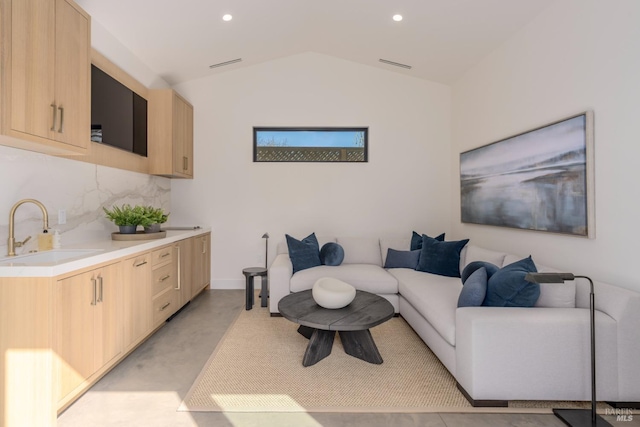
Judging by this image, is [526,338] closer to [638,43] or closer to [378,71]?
[638,43]

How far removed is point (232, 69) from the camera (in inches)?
185

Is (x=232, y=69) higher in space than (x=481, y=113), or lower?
higher

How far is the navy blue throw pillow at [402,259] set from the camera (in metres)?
3.94

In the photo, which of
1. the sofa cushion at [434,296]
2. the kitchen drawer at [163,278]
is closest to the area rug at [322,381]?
the sofa cushion at [434,296]

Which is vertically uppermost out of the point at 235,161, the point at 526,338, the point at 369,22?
the point at 369,22

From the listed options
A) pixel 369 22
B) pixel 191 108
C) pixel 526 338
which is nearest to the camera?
pixel 526 338

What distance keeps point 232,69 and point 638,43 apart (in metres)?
4.31

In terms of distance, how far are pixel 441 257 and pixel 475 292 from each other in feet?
4.73

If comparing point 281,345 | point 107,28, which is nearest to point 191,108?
point 107,28

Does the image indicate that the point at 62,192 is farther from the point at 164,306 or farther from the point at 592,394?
the point at 592,394

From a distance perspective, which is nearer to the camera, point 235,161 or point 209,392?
point 209,392

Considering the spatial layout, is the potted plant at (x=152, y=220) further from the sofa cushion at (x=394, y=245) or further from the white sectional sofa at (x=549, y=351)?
the white sectional sofa at (x=549, y=351)

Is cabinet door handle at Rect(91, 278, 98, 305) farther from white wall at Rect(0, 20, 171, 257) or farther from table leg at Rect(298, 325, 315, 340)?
table leg at Rect(298, 325, 315, 340)

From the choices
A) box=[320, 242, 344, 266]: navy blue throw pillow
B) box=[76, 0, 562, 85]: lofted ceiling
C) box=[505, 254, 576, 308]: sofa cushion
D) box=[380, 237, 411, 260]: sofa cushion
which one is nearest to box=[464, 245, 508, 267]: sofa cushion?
box=[505, 254, 576, 308]: sofa cushion
